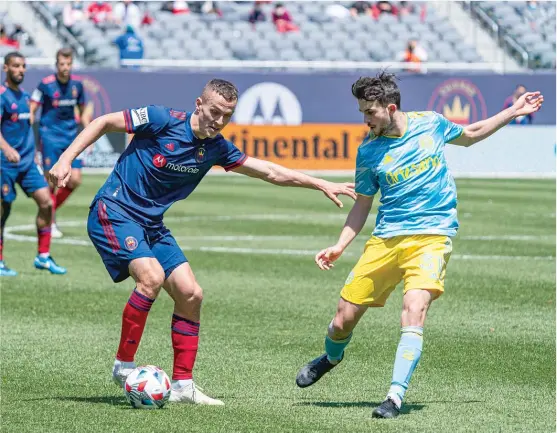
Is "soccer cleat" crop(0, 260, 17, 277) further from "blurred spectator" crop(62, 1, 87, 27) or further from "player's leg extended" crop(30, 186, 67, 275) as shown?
"blurred spectator" crop(62, 1, 87, 27)

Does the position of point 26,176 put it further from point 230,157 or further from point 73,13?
point 73,13

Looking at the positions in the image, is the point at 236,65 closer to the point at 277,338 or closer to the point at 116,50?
the point at 116,50

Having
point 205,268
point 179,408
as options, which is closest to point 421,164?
point 179,408

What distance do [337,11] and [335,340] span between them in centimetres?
3145

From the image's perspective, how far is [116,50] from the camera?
3312 cm

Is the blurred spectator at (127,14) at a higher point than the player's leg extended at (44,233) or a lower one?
lower

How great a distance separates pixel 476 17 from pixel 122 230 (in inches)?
1334

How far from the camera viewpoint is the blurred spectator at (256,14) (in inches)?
1437

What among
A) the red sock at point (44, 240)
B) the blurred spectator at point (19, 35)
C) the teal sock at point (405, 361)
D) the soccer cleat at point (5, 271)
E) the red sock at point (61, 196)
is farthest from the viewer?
the blurred spectator at point (19, 35)

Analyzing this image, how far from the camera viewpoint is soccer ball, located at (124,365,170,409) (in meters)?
7.25

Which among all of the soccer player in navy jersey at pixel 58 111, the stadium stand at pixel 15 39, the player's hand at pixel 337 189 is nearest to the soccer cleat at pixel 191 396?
the player's hand at pixel 337 189

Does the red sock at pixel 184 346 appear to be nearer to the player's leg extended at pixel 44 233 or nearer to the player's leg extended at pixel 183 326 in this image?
the player's leg extended at pixel 183 326

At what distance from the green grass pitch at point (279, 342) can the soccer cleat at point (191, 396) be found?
108 mm

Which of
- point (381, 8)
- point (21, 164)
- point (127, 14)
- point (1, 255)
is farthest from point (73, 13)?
point (1, 255)
